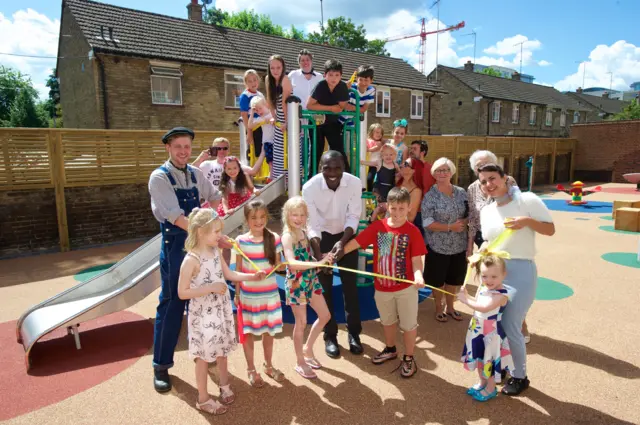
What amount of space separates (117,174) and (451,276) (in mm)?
8447

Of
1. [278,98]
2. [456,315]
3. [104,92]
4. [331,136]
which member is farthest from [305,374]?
[104,92]

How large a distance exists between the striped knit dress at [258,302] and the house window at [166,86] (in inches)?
580

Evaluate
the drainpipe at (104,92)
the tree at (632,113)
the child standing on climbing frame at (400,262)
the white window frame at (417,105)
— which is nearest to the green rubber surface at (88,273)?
the child standing on climbing frame at (400,262)

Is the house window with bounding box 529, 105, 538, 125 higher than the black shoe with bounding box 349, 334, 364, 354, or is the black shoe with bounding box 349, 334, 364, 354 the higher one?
the house window with bounding box 529, 105, 538, 125

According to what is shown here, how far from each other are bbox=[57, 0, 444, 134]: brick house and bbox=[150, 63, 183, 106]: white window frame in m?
0.04

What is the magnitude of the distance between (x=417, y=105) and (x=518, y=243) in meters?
23.7

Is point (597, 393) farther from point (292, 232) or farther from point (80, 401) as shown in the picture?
point (80, 401)

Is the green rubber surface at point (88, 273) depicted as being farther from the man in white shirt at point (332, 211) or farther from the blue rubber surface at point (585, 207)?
the blue rubber surface at point (585, 207)

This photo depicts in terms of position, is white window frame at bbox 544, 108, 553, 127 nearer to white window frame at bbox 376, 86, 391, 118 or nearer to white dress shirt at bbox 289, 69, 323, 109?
white window frame at bbox 376, 86, 391, 118

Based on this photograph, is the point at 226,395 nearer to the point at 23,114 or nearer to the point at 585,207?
the point at 585,207

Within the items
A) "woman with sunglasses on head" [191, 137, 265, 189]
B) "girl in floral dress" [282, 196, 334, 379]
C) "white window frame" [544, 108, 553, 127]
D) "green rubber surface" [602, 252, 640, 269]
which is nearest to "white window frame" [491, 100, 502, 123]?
"white window frame" [544, 108, 553, 127]

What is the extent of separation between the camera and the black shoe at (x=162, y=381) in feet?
12.2

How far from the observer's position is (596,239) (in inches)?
394

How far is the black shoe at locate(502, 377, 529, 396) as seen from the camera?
11.5 feet
